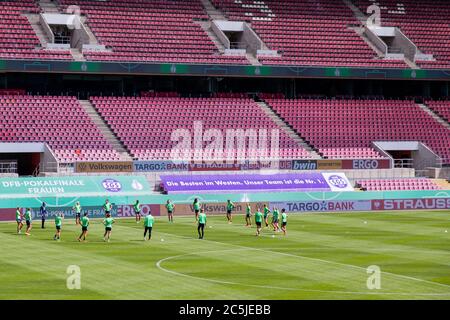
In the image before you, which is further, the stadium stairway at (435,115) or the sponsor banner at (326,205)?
the stadium stairway at (435,115)

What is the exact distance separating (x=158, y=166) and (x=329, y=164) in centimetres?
1324

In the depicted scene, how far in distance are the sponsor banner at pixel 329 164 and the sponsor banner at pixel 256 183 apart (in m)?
1.54

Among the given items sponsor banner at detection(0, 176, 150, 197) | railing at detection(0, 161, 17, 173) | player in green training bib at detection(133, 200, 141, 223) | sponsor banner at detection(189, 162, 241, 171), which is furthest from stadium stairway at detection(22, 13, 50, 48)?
player in green training bib at detection(133, 200, 141, 223)

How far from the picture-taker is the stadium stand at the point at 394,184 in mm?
68875

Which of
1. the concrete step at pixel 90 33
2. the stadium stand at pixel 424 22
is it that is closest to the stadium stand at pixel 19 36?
the concrete step at pixel 90 33

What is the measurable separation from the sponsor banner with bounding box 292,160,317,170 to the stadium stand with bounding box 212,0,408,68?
463 inches

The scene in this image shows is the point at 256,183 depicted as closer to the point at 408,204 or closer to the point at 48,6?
the point at 408,204

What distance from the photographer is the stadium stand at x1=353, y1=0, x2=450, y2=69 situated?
85.7 meters

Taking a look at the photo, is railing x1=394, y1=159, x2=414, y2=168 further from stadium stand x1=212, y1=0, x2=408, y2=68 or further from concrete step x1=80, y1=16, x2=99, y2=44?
concrete step x1=80, y1=16, x2=99, y2=44

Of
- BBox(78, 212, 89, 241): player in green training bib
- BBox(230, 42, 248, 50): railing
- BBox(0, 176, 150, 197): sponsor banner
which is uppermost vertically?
BBox(230, 42, 248, 50): railing

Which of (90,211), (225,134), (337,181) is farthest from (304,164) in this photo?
(90,211)

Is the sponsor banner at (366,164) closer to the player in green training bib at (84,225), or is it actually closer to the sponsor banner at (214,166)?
the sponsor banner at (214,166)

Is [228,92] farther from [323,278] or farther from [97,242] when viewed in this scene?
[323,278]
